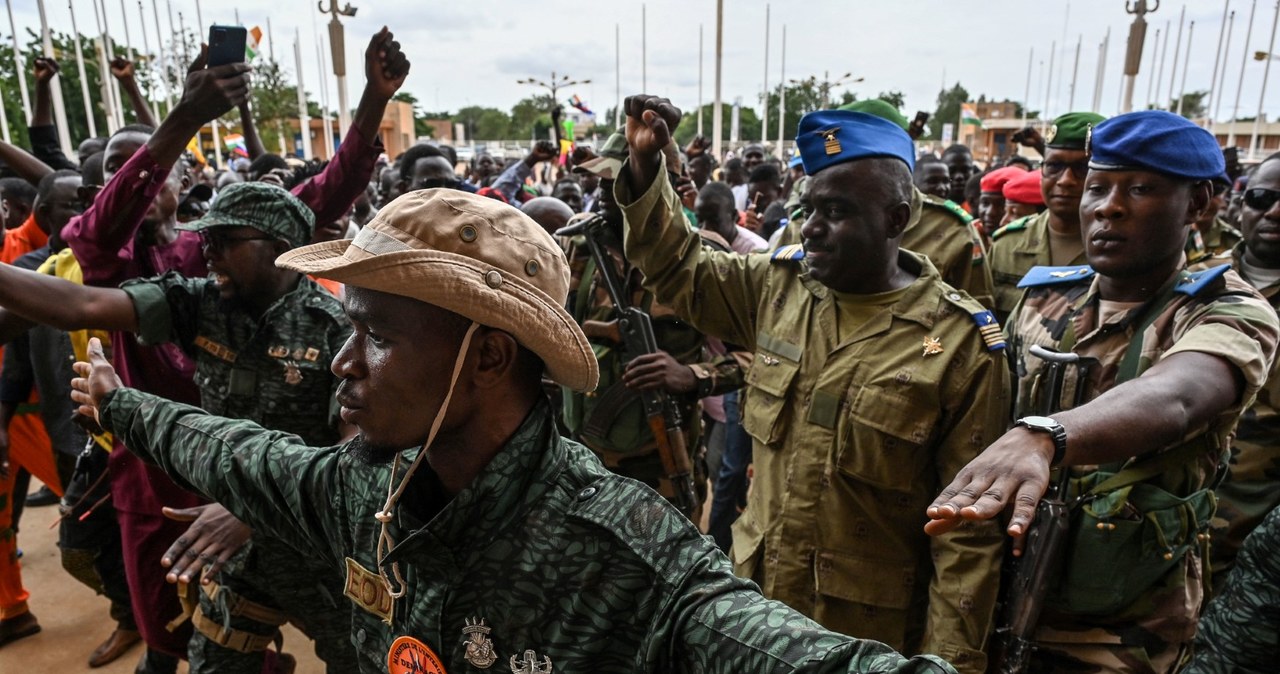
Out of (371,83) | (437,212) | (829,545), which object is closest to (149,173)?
(371,83)

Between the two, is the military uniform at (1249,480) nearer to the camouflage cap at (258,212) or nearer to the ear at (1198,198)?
the ear at (1198,198)

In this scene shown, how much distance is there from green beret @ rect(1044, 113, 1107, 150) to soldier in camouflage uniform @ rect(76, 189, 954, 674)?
3.13 metres

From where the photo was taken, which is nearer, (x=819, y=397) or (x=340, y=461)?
(x=340, y=461)

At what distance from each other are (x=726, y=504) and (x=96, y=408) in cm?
342

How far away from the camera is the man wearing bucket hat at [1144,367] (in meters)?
1.95

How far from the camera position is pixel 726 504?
15.5 ft

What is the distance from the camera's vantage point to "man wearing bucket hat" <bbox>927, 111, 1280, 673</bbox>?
195 cm

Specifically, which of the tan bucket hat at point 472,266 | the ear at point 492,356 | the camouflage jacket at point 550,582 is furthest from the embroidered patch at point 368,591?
the tan bucket hat at point 472,266

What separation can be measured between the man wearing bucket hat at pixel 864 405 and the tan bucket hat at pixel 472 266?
3.48ft

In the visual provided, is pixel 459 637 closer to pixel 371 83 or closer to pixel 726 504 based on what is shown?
pixel 371 83

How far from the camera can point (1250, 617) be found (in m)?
1.88

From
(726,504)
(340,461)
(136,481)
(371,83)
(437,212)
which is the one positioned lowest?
(726,504)

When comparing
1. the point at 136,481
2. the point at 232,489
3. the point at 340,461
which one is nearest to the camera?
the point at 340,461

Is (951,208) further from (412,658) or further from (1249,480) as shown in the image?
(412,658)
